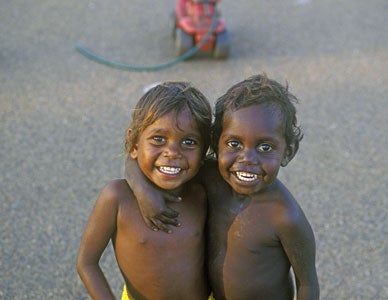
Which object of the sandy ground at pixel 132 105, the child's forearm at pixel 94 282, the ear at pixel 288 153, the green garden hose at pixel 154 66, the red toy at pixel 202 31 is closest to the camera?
the ear at pixel 288 153

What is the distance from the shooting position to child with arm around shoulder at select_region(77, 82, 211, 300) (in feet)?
5.36

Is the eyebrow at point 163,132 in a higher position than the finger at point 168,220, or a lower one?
higher

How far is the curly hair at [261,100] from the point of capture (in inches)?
63.3

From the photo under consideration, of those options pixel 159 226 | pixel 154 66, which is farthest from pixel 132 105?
pixel 159 226

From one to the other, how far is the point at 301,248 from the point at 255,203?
7.1 inches

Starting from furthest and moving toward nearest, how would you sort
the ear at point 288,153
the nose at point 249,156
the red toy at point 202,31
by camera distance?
1. the red toy at point 202,31
2. the ear at point 288,153
3. the nose at point 249,156

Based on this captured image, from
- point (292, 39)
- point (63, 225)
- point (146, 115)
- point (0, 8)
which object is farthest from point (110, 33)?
point (146, 115)

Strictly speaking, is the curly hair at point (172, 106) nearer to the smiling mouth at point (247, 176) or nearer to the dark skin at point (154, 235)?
the dark skin at point (154, 235)

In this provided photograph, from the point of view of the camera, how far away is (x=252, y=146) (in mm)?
1595

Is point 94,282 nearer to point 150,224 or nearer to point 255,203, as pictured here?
point 150,224

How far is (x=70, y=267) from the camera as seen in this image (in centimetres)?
270

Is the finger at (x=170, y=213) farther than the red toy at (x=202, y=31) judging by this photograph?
No

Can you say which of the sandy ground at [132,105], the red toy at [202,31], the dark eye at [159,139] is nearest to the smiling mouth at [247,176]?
the dark eye at [159,139]

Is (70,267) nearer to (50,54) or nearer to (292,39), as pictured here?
(50,54)
